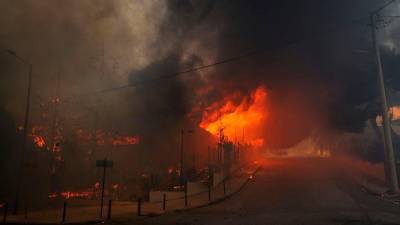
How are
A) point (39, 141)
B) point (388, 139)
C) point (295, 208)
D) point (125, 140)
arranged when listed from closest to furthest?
point (295, 208) < point (388, 139) < point (39, 141) < point (125, 140)

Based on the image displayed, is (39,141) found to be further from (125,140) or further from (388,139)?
(388,139)

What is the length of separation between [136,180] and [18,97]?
17239 millimetres

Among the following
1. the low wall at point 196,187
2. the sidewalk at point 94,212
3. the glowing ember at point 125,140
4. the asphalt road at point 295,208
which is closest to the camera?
the asphalt road at point 295,208

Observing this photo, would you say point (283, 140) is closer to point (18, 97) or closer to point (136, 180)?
point (136, 180)

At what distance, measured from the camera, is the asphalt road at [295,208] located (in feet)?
43.3

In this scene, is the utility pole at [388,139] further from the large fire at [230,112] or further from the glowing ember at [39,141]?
the glowing ember at [39,141]

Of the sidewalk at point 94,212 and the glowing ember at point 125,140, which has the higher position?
the glowing ember at point 125,140

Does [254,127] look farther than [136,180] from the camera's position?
Yes

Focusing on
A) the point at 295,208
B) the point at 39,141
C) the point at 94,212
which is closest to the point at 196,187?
the point at 94,212

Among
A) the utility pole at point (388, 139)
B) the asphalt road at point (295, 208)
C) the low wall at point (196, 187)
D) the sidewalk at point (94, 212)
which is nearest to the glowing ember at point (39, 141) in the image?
the sidewalk at point (94, 212)

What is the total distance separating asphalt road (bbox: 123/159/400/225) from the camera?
13.2m

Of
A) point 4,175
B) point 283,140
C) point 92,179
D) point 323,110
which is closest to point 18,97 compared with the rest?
point 4,175

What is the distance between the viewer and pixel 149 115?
4103 centimetres

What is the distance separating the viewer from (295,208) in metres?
16.3
